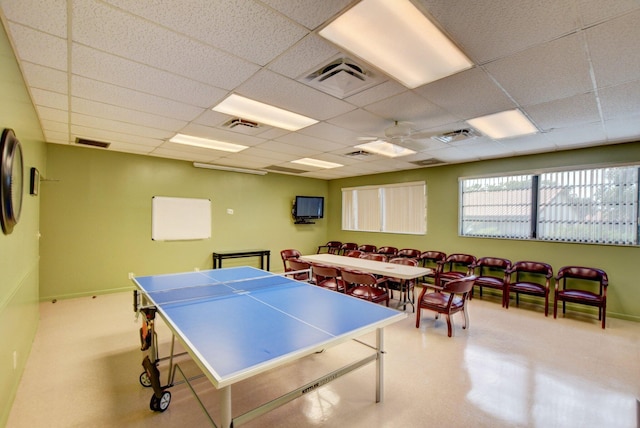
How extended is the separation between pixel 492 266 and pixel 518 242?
2.08 ft

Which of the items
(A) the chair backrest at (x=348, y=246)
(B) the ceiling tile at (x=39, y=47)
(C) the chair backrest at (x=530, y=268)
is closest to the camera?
(B) the ceiling tile at (x=39, y=47)

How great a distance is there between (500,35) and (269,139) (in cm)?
322

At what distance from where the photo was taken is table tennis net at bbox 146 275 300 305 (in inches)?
103

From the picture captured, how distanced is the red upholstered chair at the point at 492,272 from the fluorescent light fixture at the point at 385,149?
249cm

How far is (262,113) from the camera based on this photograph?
3443 mm

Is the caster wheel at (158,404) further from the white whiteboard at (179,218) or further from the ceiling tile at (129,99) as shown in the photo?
the white whiteboard at (179,218)

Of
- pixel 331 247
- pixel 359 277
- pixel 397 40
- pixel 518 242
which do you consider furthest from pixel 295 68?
pixel 331 247

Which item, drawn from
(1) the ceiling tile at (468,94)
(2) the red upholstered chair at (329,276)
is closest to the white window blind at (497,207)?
(1) the ceiling tile at (468,94)

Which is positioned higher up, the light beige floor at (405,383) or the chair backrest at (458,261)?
the chair backrest at (458,261)

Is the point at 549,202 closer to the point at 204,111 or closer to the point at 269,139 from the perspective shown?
the point at 269,139

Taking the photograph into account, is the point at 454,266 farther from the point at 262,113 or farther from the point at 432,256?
the point at 262,113

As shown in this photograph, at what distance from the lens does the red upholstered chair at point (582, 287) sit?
13.3 feet

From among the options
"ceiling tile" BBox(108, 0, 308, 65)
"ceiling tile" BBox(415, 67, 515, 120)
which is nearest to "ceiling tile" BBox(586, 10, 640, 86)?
"ceiling tile" BBox(415, 67, 515, 120)

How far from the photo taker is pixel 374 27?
6.13 ft
